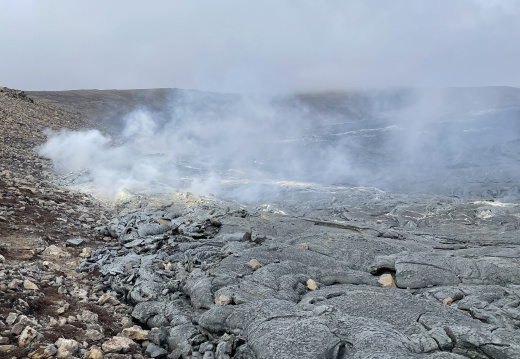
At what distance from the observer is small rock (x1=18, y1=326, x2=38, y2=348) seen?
410cm

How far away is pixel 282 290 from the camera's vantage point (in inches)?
225

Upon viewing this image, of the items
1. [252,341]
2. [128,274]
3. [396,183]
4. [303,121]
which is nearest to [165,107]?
[303,121]

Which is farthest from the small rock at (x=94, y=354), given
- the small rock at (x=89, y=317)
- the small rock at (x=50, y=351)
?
the small rock at (x=89, y=317)

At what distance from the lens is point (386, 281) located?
20.5 ft

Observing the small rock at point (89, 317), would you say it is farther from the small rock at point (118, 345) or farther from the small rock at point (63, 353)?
the small rock at point (63, 353)

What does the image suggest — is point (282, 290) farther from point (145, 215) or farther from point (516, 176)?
point (516, 176)

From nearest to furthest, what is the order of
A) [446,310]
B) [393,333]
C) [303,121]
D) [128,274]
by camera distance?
[393,333], [446,310], [128,274], [303,121]

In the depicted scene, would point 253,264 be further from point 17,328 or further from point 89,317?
point 17,328

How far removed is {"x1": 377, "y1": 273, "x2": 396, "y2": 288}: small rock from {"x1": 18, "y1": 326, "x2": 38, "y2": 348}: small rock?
4.95 metres

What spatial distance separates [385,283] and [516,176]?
19.9 m

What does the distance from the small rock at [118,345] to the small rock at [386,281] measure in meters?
3.89

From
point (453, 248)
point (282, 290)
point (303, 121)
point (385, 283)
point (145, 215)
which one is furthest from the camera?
point (303, 121)

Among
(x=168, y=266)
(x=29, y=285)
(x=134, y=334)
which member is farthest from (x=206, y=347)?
(x=29, y=285)

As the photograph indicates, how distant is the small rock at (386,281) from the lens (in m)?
6.19
